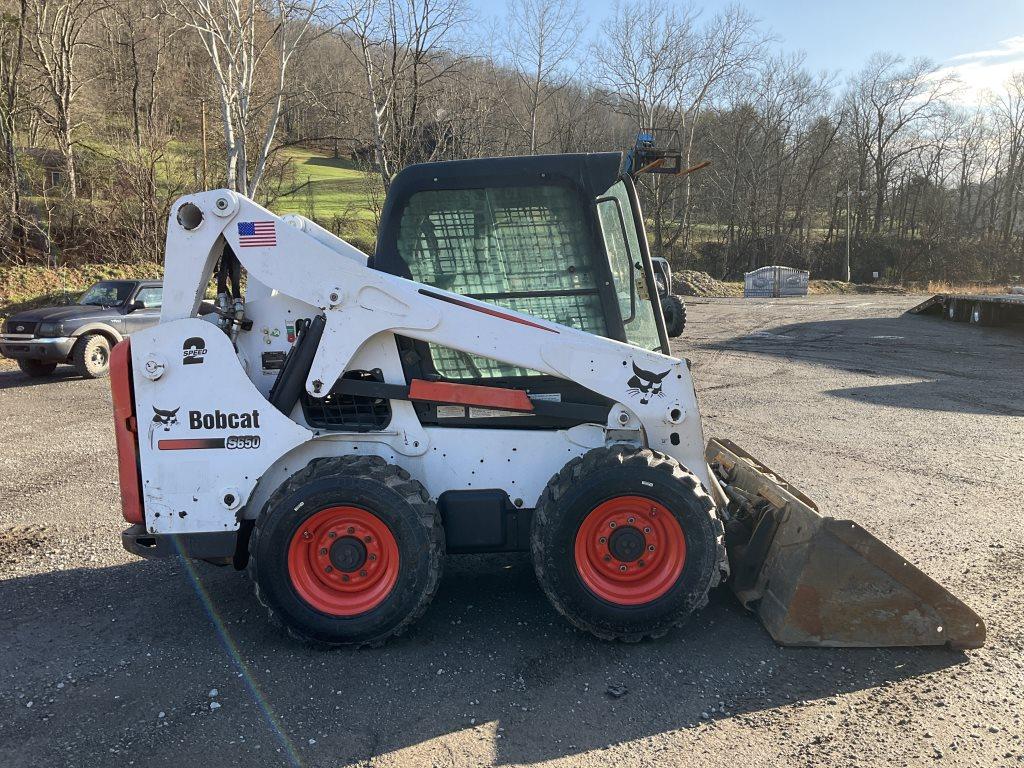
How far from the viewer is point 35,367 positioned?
39.9 feet

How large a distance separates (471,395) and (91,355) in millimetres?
10550

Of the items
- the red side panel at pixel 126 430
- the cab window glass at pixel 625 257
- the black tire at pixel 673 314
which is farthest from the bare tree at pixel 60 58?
the black tire at pixel 673 314

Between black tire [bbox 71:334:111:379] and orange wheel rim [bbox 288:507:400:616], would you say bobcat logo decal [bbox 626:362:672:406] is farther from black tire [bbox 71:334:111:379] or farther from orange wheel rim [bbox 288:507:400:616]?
black tire [bbox 71:334:111:379]

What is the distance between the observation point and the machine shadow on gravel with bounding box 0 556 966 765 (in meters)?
3.12

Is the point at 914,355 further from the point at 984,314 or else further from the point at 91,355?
the point at 91,355

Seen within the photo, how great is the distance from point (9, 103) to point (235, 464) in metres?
23.2

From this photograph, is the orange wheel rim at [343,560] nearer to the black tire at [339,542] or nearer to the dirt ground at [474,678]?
the black tire at [339,542]

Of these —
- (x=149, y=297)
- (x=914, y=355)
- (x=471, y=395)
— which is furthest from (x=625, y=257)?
(x=914, y=355)

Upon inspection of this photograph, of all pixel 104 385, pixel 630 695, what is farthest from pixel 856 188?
pixel 630 695

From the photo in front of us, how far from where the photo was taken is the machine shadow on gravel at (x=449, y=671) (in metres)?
3.12

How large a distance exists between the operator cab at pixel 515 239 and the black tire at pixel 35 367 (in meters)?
10.8

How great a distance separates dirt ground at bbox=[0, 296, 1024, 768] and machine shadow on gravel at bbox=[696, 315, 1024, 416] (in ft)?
16.8

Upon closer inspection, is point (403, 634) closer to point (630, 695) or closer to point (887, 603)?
point (630, 695)

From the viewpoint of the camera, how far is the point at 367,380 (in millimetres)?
3902
